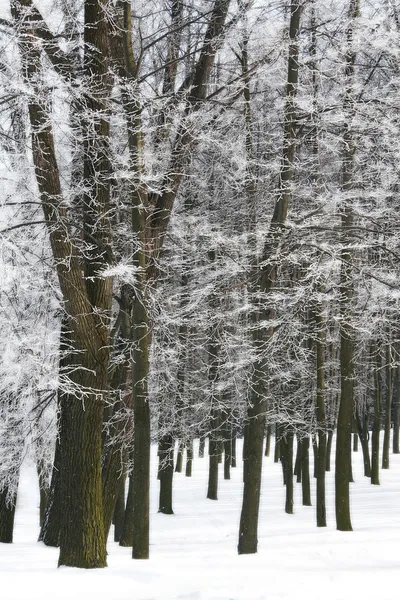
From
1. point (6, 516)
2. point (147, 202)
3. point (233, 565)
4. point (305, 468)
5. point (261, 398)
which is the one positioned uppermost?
point (147, 202)

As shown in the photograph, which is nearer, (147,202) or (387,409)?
(147,202)

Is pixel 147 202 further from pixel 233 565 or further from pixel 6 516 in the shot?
pixel 6 516

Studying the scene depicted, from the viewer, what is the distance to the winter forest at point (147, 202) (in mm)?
8070

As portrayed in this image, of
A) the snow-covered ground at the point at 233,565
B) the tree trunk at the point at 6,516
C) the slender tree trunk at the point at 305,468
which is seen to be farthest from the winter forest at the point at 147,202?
the slender tree trunk at the point at 305,468

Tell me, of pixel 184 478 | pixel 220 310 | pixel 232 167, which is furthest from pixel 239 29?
pixel 184 478

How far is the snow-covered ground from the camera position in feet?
21.8

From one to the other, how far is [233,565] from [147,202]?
476 centimetres

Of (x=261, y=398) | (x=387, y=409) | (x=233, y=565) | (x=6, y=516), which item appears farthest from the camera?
(x=387, y=409)

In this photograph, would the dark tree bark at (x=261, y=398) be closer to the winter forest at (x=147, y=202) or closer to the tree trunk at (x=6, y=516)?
the winter forest at (x=147, y=202)

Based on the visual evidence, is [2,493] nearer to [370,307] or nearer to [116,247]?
[116,247]

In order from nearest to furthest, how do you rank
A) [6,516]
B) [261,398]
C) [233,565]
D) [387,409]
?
[233,565] → [261,398] → [6,516] → [387,409]

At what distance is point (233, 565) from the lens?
8.59 metres

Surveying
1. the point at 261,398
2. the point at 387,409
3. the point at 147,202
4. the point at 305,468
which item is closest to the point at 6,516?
the point at 261,398

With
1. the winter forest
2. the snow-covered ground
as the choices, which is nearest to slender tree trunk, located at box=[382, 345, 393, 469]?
the snow-covered ground
